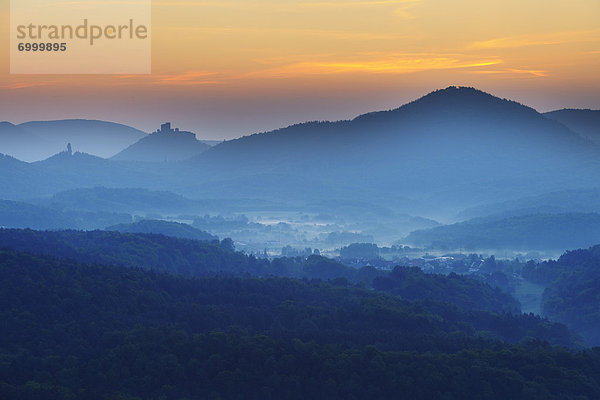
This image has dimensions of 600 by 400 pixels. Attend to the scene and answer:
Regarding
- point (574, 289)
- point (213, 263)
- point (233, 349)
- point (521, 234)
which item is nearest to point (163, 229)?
point (213, 263)

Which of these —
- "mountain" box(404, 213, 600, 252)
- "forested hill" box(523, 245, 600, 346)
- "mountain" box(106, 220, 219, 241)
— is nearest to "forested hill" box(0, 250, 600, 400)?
"forested hill" box(523, 245, 600, 346)

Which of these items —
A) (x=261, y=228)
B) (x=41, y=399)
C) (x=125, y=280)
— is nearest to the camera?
(x=41, y=399)

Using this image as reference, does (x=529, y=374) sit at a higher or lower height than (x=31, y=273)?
lower

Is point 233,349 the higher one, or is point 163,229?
point 163,229

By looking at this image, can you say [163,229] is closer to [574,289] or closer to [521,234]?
[521,234]

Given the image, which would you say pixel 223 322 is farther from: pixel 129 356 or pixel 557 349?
pixel 557 349

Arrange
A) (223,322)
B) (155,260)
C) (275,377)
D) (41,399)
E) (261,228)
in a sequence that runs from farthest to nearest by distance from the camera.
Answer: (261,228) → (155,260) → (223,322) → (275,377) → (41,399)

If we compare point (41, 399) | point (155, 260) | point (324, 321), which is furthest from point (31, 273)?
point (155, 260)
